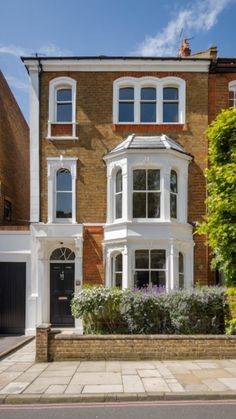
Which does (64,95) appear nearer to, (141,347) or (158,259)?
(158,259)

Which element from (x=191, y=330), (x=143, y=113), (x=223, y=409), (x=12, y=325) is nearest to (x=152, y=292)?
(x=191, y=330)

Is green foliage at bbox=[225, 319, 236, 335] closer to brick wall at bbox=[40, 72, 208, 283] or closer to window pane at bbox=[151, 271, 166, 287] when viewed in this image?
window pane at bbox=[151, 271, 166, 287]

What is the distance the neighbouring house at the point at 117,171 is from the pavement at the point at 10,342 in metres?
0.93

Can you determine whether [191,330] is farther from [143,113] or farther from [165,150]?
[143,113]

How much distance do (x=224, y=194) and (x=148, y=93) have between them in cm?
681

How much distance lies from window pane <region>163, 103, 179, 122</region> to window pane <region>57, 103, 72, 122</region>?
3584mm

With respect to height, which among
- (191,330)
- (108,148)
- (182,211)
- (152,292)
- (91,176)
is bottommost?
(191,330)

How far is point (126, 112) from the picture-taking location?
1573 centimetres

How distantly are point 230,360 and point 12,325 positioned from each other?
8.11 metres

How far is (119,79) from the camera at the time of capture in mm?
15578

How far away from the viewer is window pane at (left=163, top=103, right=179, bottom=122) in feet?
51.5

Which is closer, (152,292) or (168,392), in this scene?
(168,392)

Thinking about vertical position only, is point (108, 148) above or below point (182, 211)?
above

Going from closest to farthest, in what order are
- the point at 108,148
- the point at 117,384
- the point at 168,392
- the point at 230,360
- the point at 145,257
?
the point at 168,392
the point at 117,384
the point at 230,360
the point at 145,257
the point at 108,148
